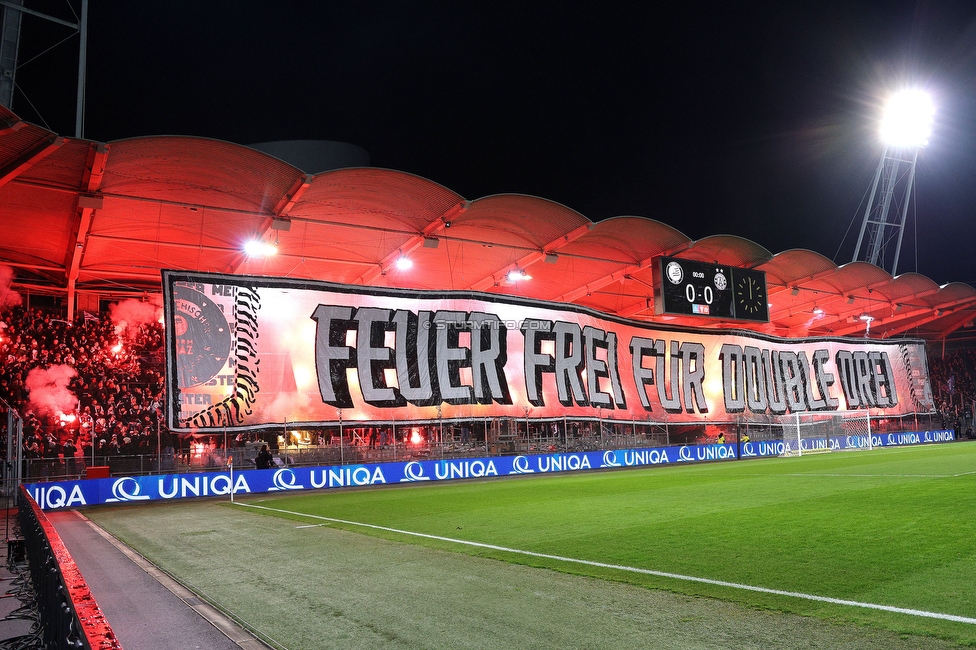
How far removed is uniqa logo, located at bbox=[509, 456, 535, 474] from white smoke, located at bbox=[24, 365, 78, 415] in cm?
1894

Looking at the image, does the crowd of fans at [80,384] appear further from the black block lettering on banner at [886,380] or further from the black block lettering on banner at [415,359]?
the black block lettering on banner at [886,380]

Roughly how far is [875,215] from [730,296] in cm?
3210

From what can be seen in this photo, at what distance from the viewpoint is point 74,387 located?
101ft

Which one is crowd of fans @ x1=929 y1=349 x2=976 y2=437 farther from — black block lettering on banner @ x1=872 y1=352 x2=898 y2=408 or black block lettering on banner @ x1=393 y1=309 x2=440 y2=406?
black block lettering on banner @ x1=393 y1=309 x2=440 y2=406

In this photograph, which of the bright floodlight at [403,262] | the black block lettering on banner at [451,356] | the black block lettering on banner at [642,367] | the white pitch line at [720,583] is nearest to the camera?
the white pitch line at [720,583]

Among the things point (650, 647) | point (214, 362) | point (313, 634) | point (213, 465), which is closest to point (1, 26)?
point (214, 362)

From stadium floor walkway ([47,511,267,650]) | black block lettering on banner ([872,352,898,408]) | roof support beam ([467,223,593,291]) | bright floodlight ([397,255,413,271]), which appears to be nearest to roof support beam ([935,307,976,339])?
black block lettering on banner ([872,352,898,408])

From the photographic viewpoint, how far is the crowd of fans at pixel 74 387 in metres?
28.6

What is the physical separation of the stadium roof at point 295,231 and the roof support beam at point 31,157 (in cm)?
4

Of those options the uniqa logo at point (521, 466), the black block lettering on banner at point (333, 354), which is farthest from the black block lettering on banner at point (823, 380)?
the black block lettering on banner at point (333, 354)

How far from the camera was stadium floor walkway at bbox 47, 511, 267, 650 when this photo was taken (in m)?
5.87

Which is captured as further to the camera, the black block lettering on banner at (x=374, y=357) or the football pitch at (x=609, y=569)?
the black block lettering on banner at (x=374, y=357)

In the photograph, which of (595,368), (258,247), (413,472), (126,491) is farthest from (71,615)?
(595,368)

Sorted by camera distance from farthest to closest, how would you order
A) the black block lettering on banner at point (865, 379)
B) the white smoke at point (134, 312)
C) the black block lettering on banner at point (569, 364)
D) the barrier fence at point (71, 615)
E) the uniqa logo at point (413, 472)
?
the black block lettering on banner at point (865, 379) → the white smoke at point (134, 312) → the black block lettering on banner at point (569, 364) → the uniqa logo at point (413, 472) → the barrier fence at point (71, 615)
